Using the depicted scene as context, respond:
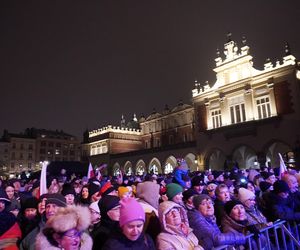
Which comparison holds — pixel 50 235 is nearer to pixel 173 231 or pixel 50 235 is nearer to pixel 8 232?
pixel 8 232

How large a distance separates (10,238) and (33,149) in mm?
68652

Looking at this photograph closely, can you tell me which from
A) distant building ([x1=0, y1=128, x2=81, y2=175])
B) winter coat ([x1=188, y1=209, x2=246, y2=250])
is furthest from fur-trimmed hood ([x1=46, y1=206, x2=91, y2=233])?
distant building ([x1=0, y1=128, x2=81, y2=175])

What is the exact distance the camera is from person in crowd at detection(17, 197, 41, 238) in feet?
13.1

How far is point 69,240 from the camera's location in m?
2.71

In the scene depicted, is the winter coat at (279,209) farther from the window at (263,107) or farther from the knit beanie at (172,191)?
the window at (263,107)

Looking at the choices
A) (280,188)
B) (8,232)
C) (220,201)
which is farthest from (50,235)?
(280,188)

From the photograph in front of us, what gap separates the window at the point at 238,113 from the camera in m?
29.4

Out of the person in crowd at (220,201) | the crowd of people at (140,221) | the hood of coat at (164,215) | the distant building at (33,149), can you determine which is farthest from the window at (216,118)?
the distant building at (33,149)

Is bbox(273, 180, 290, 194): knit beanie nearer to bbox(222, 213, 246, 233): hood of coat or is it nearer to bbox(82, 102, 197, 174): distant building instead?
bbox(222, 213, 246, 233): hood of coat

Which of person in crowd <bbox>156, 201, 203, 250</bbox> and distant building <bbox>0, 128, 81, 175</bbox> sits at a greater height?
distant building <bbox>0, 128, 81, 175</bbox>

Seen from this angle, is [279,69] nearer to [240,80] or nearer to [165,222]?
[240,80]

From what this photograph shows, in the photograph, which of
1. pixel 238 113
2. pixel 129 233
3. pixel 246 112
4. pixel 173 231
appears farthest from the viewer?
pixel 238 113

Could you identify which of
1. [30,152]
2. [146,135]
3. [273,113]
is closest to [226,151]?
[273,113]

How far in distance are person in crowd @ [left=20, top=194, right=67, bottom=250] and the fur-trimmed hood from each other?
792mm
